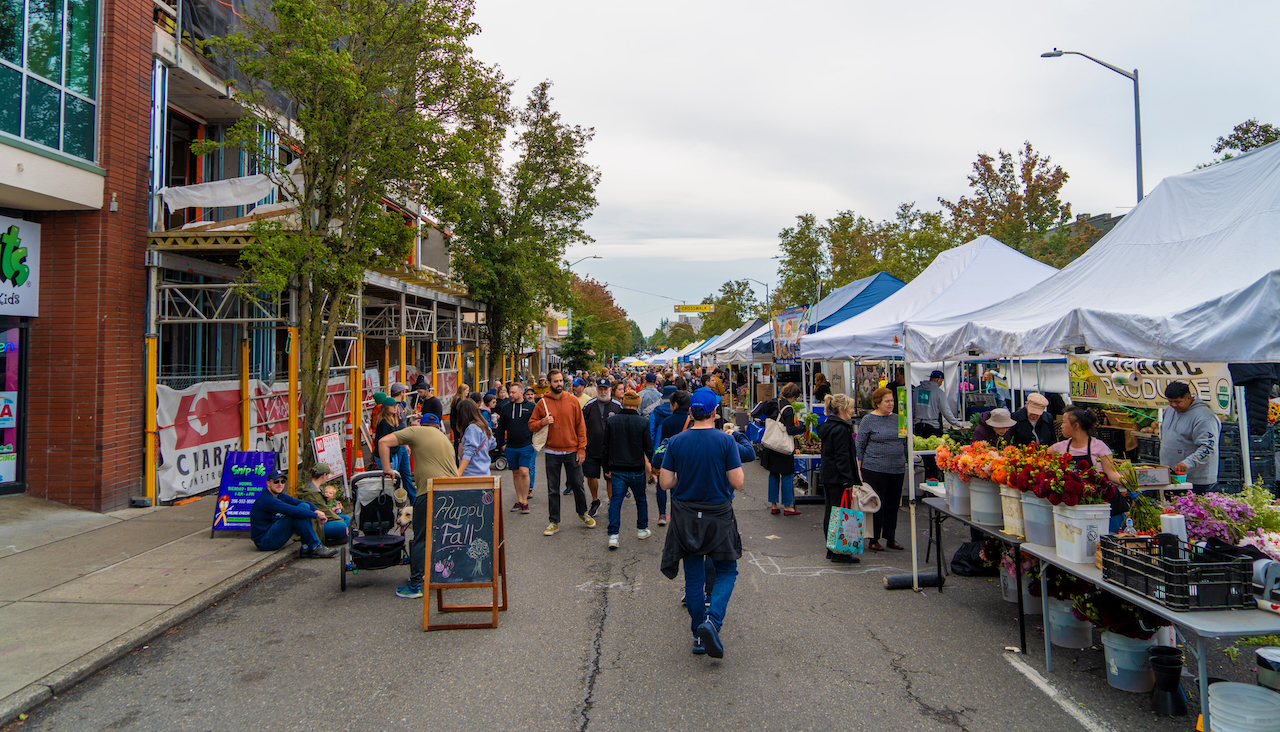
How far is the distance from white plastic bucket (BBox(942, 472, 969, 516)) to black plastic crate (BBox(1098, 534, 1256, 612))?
197 centimetres

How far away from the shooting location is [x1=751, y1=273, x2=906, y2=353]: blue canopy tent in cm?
1459

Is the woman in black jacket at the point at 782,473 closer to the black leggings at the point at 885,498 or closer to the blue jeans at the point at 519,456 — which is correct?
the black leggings at the point at 885,498

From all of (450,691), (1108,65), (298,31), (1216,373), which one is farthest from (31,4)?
(1108,65)

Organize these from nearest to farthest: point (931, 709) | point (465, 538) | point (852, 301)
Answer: point (931, 709) < point (465, 538) < point (852, 301)

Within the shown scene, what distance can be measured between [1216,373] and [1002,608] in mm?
4716

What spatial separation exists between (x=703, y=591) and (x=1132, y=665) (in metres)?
2.62

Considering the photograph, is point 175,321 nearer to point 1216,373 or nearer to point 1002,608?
point 1002,608

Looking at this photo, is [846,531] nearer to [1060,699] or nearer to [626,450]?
[626,450]

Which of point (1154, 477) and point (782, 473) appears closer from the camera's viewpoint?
point (1154, 477)

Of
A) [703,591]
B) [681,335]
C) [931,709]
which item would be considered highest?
[681,335]

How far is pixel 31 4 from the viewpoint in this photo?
8.59 meters

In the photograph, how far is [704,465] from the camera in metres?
4.89

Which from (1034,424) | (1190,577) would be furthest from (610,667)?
(1034,424)

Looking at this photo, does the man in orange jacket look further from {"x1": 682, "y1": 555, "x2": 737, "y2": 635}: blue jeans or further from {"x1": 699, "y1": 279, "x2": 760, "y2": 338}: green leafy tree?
{"x1": 699, "y1": 279, "x2": 760, "y2": 338}: green leafy tree
